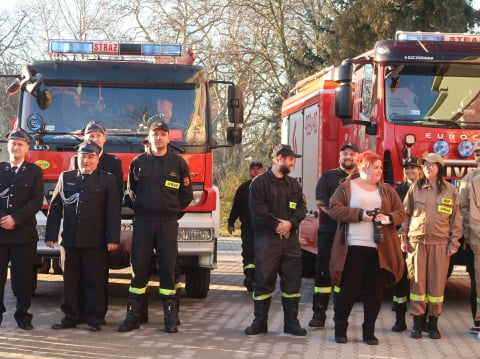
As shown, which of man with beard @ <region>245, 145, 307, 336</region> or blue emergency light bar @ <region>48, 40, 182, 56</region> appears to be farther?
blue emergency light bar @ <region>48, 40, 182, 56</region>

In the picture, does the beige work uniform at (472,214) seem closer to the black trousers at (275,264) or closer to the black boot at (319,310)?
the black boot at (319,310)

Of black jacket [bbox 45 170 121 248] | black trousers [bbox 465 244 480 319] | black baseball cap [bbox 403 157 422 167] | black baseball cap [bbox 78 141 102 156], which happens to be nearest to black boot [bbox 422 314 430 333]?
black trousers [bbox 465 244 480 319]

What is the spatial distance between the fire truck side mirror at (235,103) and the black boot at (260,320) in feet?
9.20

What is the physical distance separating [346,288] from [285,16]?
2737 cm

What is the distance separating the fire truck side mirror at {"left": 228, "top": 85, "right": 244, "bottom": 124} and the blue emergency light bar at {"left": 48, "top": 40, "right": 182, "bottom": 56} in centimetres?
99

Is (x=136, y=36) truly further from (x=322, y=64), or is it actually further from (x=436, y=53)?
(x=436, y=53)

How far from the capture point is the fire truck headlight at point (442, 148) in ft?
35.7

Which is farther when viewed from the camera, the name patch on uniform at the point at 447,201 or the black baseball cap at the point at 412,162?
the black baseball cap at the point at 412,162

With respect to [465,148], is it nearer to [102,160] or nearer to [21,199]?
[102,160]

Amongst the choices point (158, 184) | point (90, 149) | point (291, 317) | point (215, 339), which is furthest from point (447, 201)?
point (90, 149)

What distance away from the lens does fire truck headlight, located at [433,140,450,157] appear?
35.7 feet

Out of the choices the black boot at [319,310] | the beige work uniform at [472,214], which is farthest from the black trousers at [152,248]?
the beige work uniform at [472,214]

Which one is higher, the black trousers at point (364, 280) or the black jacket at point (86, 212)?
the black jacket at point (86, 212)

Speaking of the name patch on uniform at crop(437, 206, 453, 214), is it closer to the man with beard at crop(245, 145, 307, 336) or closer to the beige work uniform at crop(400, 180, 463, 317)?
the beige work uniform at crop(400, 180, 463, 317)
